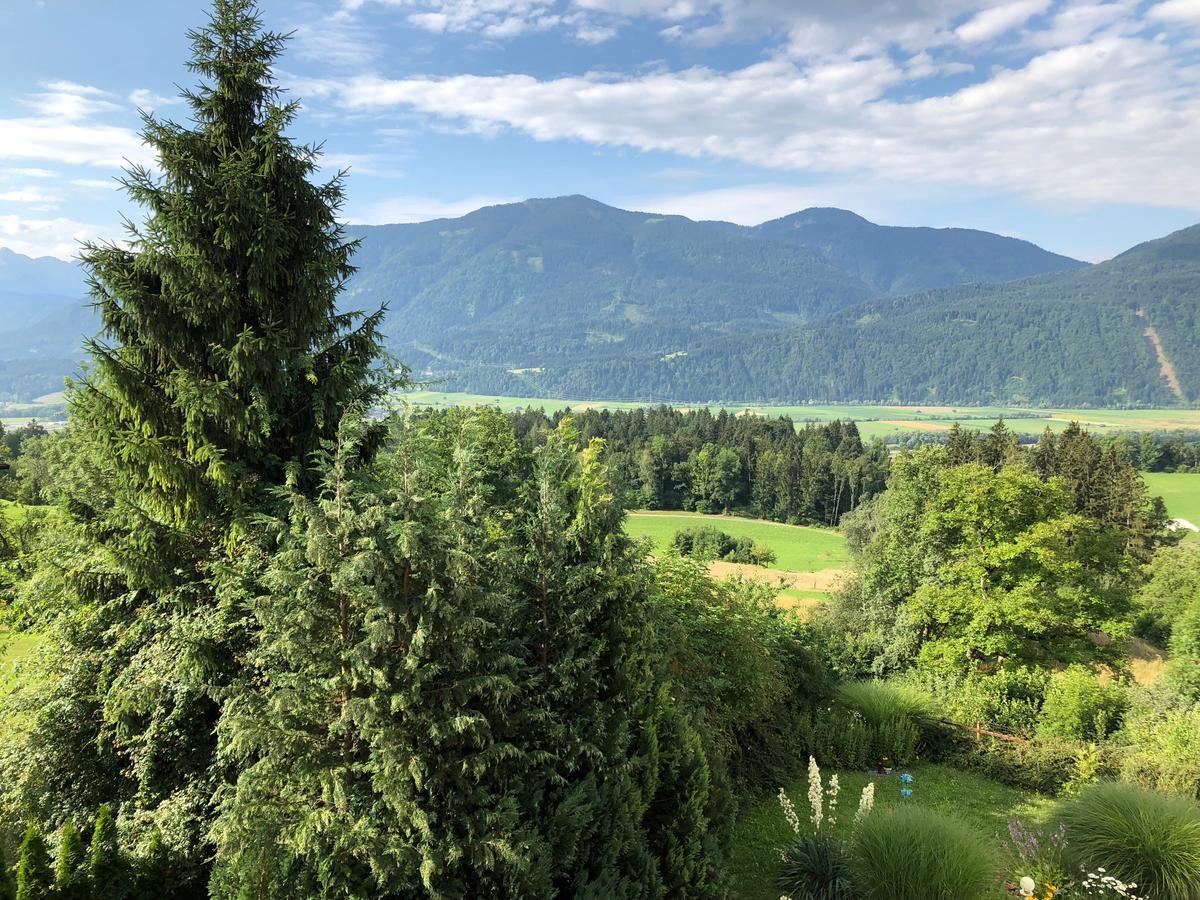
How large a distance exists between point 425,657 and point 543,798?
6.76 feet

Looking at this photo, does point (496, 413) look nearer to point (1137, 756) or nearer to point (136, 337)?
point (136, 337)

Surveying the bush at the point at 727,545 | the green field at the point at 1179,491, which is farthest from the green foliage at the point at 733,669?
the green field at the point at 1179,491

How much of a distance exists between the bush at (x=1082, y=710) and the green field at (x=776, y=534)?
4069cm

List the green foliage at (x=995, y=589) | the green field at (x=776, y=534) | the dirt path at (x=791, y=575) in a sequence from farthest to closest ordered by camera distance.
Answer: the green field at (x=776, y=534) → the dirt path at (x=791, y=575) → the green foliage at (x=995, y=589)

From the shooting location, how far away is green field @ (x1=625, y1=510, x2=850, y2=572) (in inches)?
2418

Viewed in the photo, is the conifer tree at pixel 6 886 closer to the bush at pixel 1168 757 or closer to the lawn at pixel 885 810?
the lawn at pixel 885 810

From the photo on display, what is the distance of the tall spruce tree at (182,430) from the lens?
8.06 metres

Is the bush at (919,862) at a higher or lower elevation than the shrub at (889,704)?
higher

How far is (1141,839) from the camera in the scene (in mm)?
9094

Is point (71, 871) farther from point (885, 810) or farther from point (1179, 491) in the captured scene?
point (1179, 491)

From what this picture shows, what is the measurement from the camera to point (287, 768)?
6.60 meters

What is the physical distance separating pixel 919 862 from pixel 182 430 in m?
10.9

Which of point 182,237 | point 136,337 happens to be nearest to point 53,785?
point 136,337

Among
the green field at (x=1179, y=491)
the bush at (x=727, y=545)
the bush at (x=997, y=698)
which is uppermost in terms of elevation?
the bush at (x=997, y=698)
